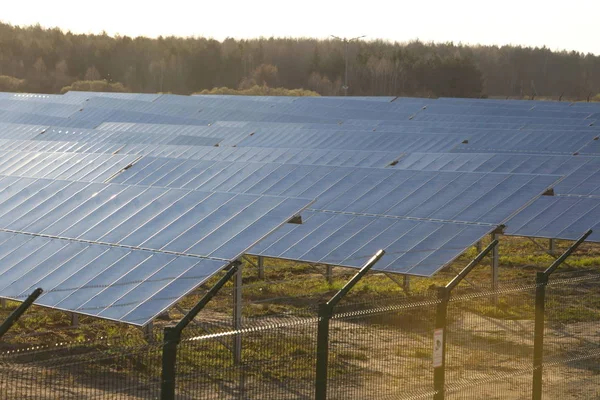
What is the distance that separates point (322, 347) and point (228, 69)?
399 feet

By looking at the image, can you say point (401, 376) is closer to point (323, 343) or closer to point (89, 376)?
point (323, 343)

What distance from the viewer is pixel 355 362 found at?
12742 millimetres

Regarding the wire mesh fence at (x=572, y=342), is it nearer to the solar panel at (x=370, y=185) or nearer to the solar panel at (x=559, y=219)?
the solar panel at (x=559, y=219)

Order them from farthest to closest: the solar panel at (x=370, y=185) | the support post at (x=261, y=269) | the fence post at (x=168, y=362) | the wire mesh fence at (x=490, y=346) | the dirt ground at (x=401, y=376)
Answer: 1. the support post at (x=261, y=269)
2. the solar panel at (x=370, y=185)
3. the wire mesh fence at (x=490, y=346)
4. the dirt ground at (x=401, y=376)
5. the fence post at (x=168, y=362)

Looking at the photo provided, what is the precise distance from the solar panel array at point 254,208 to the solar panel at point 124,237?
0.03m

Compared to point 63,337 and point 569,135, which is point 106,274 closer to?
point 63,337

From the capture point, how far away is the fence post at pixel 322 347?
8156mm

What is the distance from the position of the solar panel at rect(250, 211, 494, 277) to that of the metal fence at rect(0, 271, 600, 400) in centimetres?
91

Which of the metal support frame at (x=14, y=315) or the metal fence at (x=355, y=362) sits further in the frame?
the metal fence at (x=355, y=362)

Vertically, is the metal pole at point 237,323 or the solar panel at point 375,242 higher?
the solar panel at point 375,242

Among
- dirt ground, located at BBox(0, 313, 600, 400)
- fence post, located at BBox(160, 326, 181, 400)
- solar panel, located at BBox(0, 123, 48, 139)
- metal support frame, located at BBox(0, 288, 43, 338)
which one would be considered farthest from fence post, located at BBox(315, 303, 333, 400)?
solar panel, located at BBox(0, 123, 48, 139)

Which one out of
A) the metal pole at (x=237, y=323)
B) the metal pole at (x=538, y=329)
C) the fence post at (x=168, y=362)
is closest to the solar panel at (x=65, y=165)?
the metal pole at (x=237, y=323)

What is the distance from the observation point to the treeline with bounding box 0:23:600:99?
116062 mm

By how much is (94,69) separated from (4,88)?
2115 centimetres
